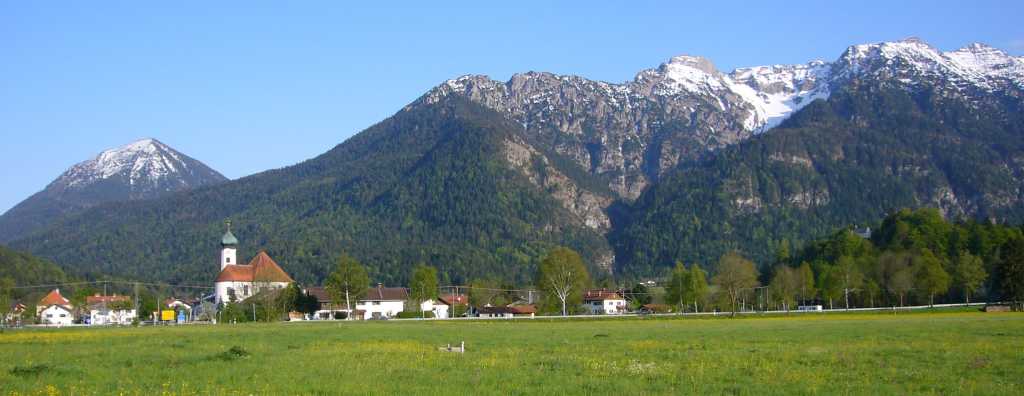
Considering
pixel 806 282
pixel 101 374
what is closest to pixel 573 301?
pixel 806 282

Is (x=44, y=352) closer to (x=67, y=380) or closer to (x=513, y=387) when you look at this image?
(x=67, y=380)

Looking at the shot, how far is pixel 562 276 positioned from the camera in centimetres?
14175

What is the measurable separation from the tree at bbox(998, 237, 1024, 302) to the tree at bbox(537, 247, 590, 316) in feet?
182

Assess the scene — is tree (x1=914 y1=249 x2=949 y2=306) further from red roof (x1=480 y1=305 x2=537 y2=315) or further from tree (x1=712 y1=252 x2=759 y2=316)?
red roof (x1=480 y1=305 x2=537 y2=315)

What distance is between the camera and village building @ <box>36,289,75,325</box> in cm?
17038

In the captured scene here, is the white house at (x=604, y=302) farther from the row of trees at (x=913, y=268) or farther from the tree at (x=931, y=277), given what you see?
the tree at (x=931, y=277)

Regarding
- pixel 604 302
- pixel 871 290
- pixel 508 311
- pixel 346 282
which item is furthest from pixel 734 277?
pixel 604 302

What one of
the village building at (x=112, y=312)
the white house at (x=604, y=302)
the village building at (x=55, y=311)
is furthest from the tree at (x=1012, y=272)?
the village building at (x=55, y=311)

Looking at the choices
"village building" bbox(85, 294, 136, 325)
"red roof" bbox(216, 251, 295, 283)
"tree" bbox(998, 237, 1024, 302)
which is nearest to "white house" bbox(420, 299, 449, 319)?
"red roof" bbox(216, 251, 295, 283)

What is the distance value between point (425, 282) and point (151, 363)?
373 feet

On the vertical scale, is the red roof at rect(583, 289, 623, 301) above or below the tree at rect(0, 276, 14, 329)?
below

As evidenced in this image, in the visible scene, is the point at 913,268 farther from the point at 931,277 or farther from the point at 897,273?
the point at 931,277

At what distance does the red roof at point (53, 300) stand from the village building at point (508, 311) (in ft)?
259

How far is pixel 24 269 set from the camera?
652 ft
